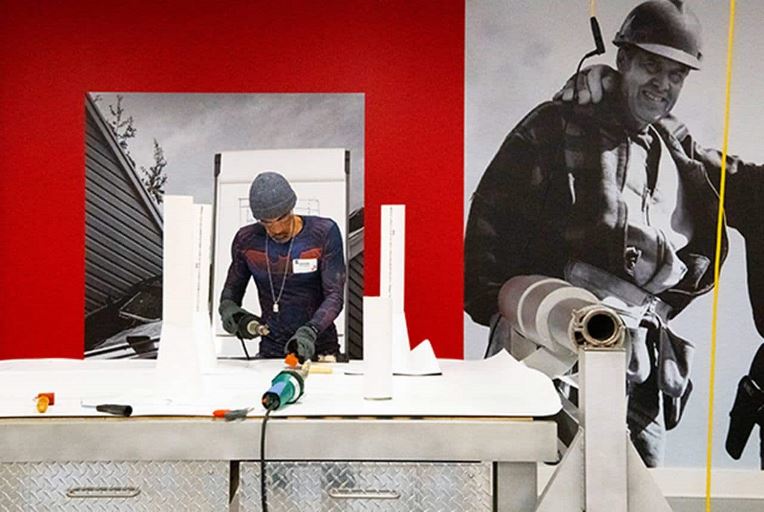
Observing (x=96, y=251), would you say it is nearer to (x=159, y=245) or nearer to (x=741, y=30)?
(x=159, y=245)

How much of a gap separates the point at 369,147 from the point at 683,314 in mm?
1702

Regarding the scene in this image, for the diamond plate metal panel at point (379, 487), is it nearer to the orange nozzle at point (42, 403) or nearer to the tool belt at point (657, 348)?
the orange nozzle at point (42, 403)

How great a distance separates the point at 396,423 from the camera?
3.93ft

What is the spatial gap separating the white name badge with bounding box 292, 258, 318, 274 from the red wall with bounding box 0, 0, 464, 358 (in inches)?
14.3

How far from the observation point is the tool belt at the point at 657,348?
3.75 m

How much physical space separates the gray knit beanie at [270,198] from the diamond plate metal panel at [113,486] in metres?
2.05

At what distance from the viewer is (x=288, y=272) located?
11.5 feet

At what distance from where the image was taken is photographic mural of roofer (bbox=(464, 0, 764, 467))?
3752mm

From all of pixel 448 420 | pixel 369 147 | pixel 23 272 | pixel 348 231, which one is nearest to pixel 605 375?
pixel 448 420

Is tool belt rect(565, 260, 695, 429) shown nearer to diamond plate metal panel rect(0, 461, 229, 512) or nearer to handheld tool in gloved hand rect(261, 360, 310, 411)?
handheld tool in gloved hand rect(261, 360, 310, 411)

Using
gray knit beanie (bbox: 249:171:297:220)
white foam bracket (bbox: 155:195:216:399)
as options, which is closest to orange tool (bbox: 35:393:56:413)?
white foam bracket (bbox: 155:195:216:399)

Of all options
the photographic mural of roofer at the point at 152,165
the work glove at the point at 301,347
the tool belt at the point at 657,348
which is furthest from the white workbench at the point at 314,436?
the tool belt at the point at 657,348

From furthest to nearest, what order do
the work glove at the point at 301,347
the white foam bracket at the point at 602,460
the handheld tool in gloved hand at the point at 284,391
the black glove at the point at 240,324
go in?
the black glove at the point at 240,324
the work glove at the point at 301,347
the handheld tool in gloved hand at the point at 284,391
the white foam bracket at the point at 602,460

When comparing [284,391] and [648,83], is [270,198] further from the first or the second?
[284,391]
